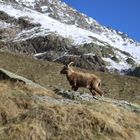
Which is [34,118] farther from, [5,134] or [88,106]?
[88,106]

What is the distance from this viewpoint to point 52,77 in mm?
50562

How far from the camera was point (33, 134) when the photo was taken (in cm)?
1270

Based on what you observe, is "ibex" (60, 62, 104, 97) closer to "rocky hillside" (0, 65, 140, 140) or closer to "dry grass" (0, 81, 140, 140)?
"rocky hillside" (0, 65, 140, 140)

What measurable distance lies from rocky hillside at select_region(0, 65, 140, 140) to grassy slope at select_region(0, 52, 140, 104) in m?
29.3

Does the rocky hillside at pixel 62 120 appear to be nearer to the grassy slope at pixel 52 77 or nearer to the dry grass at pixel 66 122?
the dry grass at pixel 66 122

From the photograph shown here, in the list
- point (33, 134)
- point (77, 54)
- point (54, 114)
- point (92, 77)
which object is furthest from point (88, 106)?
point (77, 54)

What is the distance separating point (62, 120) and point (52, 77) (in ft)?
123

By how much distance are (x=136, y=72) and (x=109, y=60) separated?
81.8 feet

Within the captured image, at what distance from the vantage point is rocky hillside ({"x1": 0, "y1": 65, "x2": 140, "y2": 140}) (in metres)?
12.8

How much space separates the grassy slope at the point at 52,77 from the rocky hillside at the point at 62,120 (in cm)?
2931

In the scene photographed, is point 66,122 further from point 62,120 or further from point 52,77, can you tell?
point 52,77

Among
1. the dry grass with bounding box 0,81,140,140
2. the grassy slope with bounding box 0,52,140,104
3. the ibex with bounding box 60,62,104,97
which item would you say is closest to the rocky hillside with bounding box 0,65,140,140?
the dry grass with bounding box 0,81,140,140

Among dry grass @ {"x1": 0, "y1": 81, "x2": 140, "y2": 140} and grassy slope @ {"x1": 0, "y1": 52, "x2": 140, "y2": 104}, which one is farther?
grassy slope @ {"x1": 0, "y1": 52, "x2": 140, "y2": 104}

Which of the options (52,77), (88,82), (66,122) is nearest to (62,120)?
(66,122)
